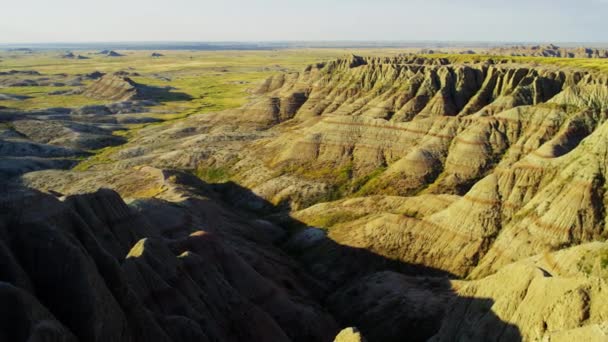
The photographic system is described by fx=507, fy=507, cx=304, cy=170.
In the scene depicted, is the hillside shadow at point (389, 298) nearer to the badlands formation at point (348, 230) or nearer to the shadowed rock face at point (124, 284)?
the badlands formation at point (348, 230)

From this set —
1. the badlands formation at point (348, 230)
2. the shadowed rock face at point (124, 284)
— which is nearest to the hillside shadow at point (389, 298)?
the badlands formation at point (348, 230)

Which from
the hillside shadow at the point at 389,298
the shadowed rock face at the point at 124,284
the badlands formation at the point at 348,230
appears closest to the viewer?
the shadowed rock face at the point at 124,284

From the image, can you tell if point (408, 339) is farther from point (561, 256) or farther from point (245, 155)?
point (245, 155)

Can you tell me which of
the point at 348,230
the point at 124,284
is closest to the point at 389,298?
the point at 348,230

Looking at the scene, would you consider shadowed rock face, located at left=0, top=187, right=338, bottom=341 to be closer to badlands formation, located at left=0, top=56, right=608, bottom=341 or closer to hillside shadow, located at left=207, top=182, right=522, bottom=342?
badlands formation, located at left=0, top=56, right=608, bottom=341

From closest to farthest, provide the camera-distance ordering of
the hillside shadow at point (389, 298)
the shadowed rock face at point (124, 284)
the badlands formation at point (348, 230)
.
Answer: the shadowed rock face at point (124, 284) < the badlands formation at point (348, 230) < the hillside shadow at point (389, 298)

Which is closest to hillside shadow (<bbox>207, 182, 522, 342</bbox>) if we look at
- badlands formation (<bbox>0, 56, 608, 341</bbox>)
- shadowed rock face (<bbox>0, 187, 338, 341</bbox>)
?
badlands formation (<bbox>0, 56, 608, 341</bbox>)
